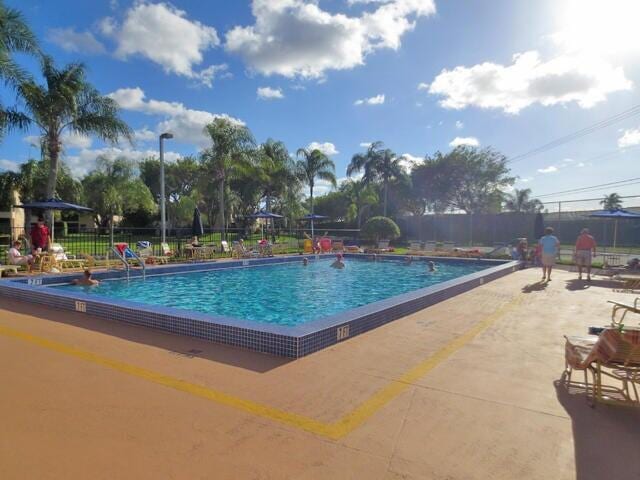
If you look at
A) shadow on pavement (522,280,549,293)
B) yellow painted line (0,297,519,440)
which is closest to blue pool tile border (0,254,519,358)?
yellow painted line (0,297,519,440)

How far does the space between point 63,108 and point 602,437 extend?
18295mm

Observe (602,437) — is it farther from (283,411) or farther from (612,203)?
(612,203)

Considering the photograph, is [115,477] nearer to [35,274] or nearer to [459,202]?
[35,274]

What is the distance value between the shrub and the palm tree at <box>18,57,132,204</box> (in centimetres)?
1482

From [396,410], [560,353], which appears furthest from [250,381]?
[560,353]

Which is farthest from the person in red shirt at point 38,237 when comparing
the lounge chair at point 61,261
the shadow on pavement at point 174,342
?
the shadow on pavement at point 174,342

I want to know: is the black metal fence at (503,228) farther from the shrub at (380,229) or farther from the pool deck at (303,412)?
the pool deck at (303,412)

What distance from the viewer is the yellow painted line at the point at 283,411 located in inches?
115

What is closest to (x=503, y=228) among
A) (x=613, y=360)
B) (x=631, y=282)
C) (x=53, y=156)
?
(x=631, y=282)

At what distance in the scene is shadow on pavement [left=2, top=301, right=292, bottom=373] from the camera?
4250 mm

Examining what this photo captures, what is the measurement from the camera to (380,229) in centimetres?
2511

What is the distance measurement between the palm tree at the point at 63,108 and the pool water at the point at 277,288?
7653 millimetres

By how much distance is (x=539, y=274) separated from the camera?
42.3ft

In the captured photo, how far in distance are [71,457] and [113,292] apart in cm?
822
